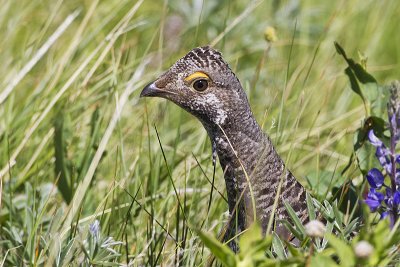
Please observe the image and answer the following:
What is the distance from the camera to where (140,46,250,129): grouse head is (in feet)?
10.9

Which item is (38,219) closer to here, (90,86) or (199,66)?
(199,66)

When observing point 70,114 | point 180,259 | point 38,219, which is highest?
point 70,114

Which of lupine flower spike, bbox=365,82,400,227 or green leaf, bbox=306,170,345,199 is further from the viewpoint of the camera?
green leaf, bbox=306,170,345,199

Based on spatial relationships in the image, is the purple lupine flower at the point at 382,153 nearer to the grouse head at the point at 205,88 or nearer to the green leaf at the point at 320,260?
the grouse head at the point at 205,88

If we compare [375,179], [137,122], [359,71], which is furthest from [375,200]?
[137,122]

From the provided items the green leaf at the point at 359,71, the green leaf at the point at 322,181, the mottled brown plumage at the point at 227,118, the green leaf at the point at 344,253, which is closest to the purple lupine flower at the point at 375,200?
the mottled brown plumage at the point at 227,118

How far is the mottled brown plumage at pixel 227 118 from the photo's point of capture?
3.28 meters

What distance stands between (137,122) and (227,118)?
138 cm

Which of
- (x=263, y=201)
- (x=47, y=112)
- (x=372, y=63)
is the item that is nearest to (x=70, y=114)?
(x=47, y=112)

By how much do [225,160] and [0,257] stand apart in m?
0.94

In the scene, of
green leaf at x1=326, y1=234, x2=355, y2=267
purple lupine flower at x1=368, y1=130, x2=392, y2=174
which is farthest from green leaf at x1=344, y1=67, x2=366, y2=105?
green leaf at x1=326, y1=234, x2=355, y2=267

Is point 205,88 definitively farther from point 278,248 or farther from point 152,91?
point 278,248

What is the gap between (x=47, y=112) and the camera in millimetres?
4125

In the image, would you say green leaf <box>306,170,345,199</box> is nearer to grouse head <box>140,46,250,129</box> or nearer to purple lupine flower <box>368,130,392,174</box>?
purple lupine flower <box>368,130,392,174</box>
